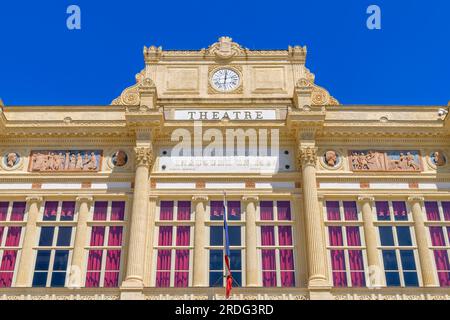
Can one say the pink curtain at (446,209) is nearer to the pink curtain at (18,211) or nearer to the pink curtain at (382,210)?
the pink curtain at (382,210)

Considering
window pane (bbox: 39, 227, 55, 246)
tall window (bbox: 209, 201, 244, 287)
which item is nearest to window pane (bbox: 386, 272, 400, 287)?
tall window (bbox: 209, 201, 244, 287)

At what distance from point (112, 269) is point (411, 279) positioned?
1333 cm

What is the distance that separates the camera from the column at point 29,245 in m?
25.0

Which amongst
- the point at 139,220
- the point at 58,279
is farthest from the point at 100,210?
the point at 58,279

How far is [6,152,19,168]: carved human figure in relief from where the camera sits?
28.0 m

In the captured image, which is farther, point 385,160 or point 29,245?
point 385,160

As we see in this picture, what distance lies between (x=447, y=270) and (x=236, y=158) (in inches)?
433

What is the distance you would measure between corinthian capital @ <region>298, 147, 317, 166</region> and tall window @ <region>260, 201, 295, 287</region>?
2112 mm

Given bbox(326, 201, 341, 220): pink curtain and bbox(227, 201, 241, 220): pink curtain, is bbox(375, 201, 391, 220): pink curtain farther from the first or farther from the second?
bbox(227, 201, 241, 220): pink curtain

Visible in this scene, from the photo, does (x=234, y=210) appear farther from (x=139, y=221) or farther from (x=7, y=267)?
(x=7, y=267)

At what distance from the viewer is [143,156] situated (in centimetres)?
2733

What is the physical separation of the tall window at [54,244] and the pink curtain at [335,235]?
1198 centimetres
